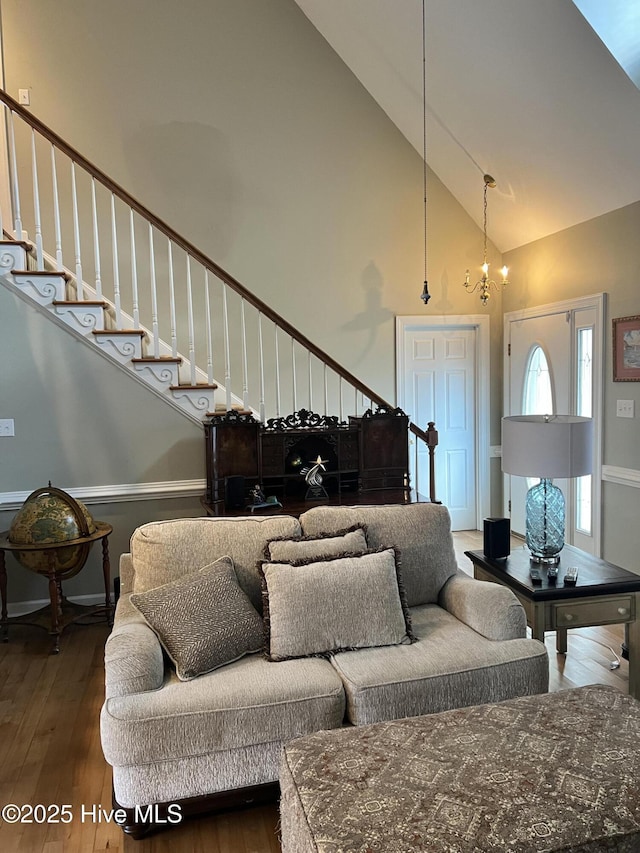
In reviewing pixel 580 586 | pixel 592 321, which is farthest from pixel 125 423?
pixel 592 321

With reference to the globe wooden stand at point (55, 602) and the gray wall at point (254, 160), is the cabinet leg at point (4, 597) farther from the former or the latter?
the gray wall at point (254, 160)

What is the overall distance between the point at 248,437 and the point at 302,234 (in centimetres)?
225

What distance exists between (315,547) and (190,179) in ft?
12.3

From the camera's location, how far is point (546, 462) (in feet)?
9.07

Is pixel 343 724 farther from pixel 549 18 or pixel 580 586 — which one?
pixel 549 18

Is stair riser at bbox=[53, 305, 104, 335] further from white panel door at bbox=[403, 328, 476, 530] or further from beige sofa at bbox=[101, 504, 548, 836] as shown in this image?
white panel door at bbox=[403, 328, 476, 530]

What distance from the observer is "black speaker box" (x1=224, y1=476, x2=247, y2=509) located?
380 cm

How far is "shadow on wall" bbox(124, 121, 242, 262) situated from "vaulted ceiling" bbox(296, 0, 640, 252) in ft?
4.62

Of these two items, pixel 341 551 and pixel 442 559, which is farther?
pixel 442 559

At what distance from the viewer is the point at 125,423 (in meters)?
4.11

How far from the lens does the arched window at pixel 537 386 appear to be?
17.2 feet

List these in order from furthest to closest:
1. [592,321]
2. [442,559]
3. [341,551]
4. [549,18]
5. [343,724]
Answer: [592,321] < [549,18] < [442,559] < [341,551] < [343,724]

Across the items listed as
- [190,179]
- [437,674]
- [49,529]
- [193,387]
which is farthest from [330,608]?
[190,179]

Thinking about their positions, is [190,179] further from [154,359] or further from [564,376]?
[564,376]
